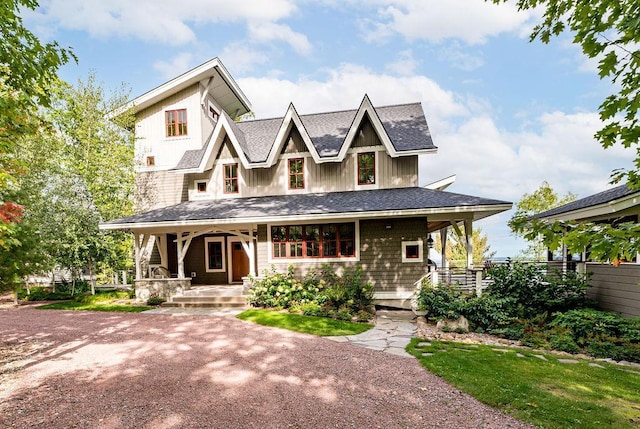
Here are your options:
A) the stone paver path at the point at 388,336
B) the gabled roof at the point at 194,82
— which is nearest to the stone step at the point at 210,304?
the stone paver path at the point at 388,336

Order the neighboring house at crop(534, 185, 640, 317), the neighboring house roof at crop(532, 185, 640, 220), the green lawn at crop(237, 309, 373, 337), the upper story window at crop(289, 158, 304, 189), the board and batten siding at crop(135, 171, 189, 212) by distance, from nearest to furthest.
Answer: the neighboring house roof at crop(532, 185, 640, 220)
the neighboring house at crop(534, 185, 640, 317)
the green lawn at crop(237, 309, 373, 337)
the upper story window at crop(289, 158, 304, 189)
the board and batten siding at crop(135, 171, 189, 212)

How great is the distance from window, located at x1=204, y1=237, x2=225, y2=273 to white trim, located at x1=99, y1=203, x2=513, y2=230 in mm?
→ 3301

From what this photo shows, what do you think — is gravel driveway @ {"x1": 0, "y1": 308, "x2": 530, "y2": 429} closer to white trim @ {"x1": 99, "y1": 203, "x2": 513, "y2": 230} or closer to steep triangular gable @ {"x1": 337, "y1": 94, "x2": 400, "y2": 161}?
white trim @ {"x1": 99, "y1": 203, "x2": 513, "y2": 230}

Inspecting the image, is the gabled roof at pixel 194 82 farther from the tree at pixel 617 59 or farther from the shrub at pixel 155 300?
the tree at pixel 617 59

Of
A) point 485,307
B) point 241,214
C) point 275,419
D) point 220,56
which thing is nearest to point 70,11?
point 241,214

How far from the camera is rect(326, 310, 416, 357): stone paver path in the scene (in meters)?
7.11

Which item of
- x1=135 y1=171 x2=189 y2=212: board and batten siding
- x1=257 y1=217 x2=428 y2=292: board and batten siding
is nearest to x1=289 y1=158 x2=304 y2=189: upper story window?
x1=257 y1=217 x2=428 y2=292: board and batten siding

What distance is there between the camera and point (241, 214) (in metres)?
11.9

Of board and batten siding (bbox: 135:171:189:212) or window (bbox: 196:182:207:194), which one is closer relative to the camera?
window (bbox: 196:182:207:194)

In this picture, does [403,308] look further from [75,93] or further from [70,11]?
[75,93]

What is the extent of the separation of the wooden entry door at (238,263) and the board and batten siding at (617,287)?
43.8ft

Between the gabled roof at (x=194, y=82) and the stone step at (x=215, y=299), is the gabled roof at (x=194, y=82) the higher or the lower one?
the higher one

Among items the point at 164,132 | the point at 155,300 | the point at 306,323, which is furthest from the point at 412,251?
the point at 164,132

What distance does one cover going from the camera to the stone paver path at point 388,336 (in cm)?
711
